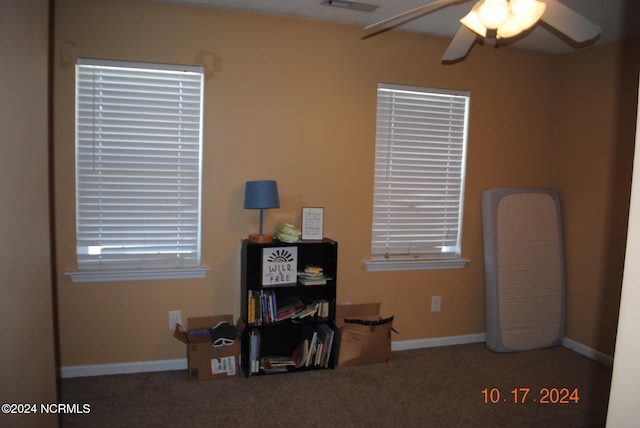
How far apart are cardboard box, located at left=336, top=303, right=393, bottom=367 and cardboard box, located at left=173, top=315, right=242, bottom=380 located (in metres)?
0.76

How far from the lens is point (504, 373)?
3195 mm

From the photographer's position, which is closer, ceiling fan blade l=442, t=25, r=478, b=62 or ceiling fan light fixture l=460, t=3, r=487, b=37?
ceiling fan light fixture l=460, t=3, r=487, b=37

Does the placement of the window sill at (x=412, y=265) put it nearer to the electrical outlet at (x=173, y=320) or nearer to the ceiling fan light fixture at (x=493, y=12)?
the electrical outlet at (x=173, y=320)

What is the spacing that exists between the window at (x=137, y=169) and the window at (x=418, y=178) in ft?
4.73

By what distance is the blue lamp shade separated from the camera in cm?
289

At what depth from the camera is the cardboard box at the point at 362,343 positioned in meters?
3.16

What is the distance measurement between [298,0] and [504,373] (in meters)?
3.03

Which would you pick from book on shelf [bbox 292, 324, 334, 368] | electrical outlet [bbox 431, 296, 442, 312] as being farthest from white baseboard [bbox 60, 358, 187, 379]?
electrical outlet [bbox 431, 296, 442, 312]

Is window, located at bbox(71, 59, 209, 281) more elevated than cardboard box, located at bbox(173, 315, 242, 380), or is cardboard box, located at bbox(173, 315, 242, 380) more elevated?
window, located at bbox(71, 59, 209, 281)

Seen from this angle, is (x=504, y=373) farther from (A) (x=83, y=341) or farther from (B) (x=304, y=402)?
(A) (x=83, y=341)

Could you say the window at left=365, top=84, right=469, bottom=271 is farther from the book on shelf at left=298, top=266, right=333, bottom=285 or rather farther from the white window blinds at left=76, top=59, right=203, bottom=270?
the white window blinds at left=76, top=59, right=203, bottom=270

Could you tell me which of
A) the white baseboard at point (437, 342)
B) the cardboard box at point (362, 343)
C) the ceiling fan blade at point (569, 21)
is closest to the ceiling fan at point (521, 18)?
the ceiling fan blade at point (569, 21)

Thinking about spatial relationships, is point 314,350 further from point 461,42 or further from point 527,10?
point 527,10

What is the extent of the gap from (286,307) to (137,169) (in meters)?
1.43
